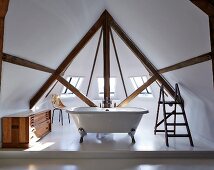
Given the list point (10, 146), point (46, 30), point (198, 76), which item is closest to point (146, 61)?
point (198, 76)

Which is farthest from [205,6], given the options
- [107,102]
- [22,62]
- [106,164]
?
[107,102]

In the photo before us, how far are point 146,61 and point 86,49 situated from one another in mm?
1979

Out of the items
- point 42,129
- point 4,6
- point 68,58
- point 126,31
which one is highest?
point 126,31

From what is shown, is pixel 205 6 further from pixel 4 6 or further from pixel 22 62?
pixel 22 62

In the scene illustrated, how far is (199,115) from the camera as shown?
14.6 feet

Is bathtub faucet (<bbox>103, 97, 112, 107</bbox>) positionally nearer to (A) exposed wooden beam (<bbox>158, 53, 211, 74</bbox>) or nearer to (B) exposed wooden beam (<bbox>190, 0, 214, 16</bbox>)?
(A) exposed wooden beam (<bbox>158, 53, 211, 74</bbox>)

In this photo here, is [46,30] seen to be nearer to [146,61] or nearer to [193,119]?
[146,61]

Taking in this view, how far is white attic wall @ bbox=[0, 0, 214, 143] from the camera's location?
2.91 metres

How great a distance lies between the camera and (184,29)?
3090 millimetres

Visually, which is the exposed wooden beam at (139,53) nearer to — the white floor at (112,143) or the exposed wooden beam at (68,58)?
the exposed wooden beam at (68,58)

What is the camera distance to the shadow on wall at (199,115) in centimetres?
408

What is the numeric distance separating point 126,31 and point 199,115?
2619 millimetres

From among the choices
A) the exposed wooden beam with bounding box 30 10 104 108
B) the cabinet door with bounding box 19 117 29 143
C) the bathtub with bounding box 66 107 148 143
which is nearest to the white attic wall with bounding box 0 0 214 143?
the exposed wooden beam with bounding box 30 10 104 108

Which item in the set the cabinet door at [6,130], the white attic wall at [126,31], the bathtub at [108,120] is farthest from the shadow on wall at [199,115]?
the cabinet door at [6,130]
